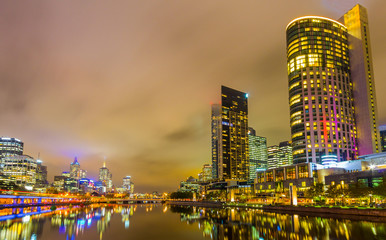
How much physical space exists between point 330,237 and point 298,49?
16223 centimetres

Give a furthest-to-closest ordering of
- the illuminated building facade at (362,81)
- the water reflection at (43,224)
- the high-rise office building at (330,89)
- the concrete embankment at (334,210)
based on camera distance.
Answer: the illuminated building facade at (362,81), the high-rise office building at (330,89), the concrete embankment at (334,210), the water reflection at (43,224)

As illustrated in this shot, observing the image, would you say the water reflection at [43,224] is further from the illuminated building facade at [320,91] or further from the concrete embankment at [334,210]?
the illuminated building facade at [320,91]

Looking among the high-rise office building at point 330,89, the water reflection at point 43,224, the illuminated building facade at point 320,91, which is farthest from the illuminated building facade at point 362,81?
the water reflection at point 43,224

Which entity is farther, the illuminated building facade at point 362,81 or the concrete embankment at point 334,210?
the illuminated building facade at point 362,81

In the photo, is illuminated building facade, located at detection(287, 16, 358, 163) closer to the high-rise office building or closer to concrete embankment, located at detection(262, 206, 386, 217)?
the high-rise office building

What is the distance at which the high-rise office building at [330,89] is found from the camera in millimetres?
Result: 171875

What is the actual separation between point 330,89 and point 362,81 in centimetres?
2416

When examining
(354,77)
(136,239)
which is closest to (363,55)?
(354,77)

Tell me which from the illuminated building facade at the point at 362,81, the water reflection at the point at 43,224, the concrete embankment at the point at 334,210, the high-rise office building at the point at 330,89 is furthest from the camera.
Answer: the illuminated building facade at the point at 362,81

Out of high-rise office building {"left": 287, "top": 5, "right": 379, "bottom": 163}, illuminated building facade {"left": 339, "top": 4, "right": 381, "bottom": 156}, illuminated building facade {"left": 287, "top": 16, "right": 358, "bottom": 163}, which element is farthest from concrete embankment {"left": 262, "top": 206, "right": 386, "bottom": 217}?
illuminated building facade {"left": 339, "top": 4, "right": 381, "bottom": 156}

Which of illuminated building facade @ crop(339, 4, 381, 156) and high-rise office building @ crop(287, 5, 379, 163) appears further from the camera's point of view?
illuminated building facade @ crop(339, 4, 381, 156)

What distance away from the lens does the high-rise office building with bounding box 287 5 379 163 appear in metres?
172

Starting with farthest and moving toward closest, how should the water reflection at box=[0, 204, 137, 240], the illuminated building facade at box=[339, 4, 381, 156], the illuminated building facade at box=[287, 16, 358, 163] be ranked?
the illuminated building facade at box=[339, 4, 381, 156] < the illuminated building facade at box=[287, 16, 358, 163] < the water reflection at box=[0, 204, 137, 240]

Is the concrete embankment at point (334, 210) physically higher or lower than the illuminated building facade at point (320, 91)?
lower
